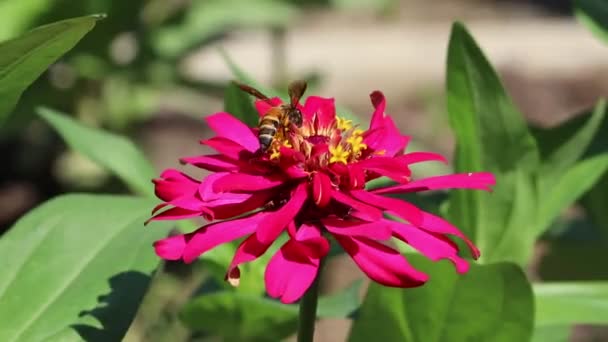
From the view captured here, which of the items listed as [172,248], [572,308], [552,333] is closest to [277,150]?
[172,248]

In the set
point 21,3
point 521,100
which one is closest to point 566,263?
point 21,3

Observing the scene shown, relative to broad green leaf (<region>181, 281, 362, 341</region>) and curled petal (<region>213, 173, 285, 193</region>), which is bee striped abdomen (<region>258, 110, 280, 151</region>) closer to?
curled petal (<region>213, 173, 285, 193</region>)

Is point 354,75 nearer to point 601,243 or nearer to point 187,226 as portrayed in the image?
point 601,243

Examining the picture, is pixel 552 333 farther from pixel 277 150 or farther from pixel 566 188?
pixel 277 150

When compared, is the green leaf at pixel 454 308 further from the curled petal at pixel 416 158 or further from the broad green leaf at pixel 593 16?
the broad green leaf at pixel 593 16

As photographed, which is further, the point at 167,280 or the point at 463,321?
the point at 167,280

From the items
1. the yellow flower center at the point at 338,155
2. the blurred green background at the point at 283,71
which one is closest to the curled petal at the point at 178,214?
the yellow flower center at the point at 338,155
